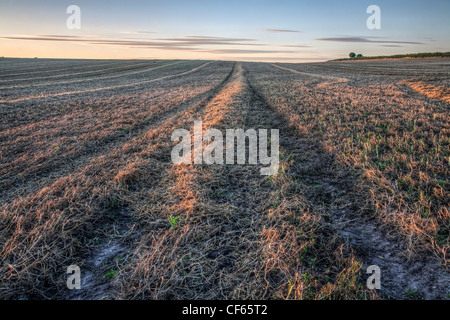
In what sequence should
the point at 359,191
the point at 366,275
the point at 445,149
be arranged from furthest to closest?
the point at 445,149 → the point at 359,191 → the point at 366,275

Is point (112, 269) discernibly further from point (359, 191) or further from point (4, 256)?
point (359, 191)

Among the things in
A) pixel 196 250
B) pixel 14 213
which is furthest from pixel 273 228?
pixel 14 213

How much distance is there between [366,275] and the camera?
3.07 meters

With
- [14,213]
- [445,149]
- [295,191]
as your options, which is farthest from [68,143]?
[445,149]

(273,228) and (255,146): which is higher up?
(255,146)

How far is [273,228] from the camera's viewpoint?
12.7ft

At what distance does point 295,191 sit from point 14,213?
189 inches

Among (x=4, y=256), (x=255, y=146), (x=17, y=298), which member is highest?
(x=255, y=146)

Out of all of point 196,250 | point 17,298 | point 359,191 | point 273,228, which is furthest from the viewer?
point 359,191

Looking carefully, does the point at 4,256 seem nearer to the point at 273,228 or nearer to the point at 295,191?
the point at 273,228

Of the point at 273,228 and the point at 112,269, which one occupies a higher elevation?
the point at 273,228

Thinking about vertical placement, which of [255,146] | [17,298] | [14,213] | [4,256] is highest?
[255,146]

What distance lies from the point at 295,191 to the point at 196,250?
7.84 ft

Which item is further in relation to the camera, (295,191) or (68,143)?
(68,143)
